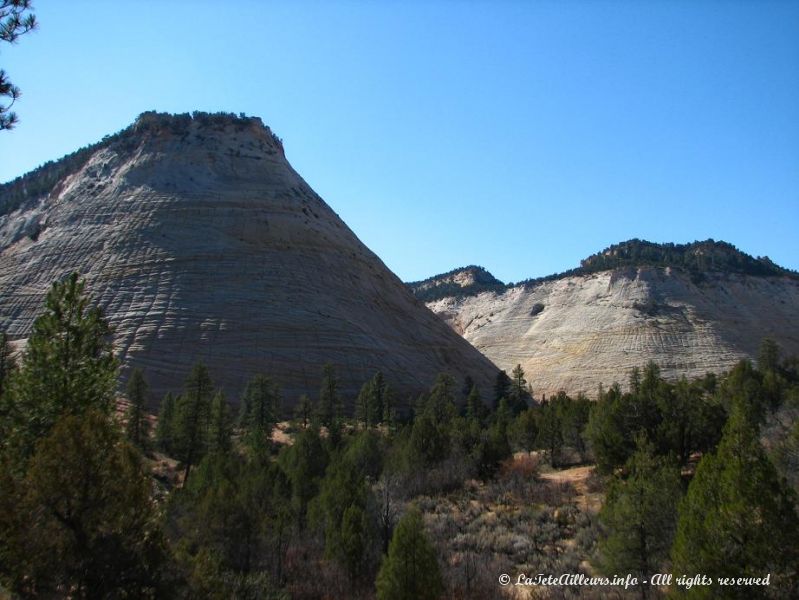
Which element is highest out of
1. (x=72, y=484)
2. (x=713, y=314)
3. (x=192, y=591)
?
(x=713, y=314)

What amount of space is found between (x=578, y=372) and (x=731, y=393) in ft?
155

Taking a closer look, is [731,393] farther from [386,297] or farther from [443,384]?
[386,297]

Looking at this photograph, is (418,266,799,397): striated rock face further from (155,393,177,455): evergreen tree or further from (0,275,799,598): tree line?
(155,393,177,455): evergreen tree

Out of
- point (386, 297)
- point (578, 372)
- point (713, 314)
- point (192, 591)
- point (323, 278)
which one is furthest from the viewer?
point (713, 314)

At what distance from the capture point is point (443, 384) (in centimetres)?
5109

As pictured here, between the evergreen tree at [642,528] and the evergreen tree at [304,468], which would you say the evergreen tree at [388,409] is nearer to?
the evergreen tree at [304,468]

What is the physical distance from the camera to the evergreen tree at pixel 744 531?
1076 cm

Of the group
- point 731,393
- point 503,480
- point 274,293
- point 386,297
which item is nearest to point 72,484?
point 503,480

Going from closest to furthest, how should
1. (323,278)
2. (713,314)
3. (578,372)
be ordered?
(323,278), (578,372), (713,314)

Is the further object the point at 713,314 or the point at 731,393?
the point at 713,314

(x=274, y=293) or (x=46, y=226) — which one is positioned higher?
(x=46, y=226)

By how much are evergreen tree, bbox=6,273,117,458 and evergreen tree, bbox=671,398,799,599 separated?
1249cm

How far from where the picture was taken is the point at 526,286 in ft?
355

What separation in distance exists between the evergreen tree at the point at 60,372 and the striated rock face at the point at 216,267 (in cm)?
3410
